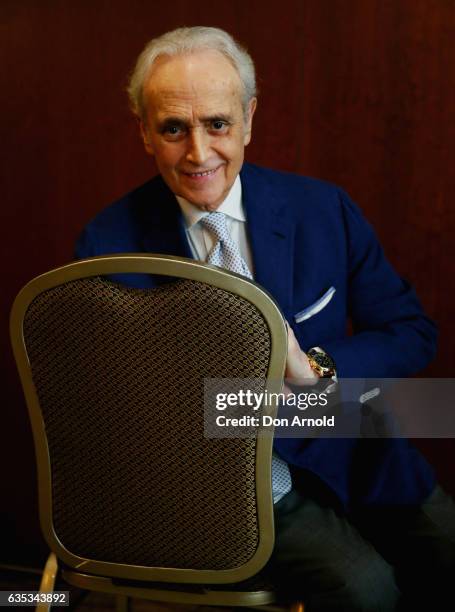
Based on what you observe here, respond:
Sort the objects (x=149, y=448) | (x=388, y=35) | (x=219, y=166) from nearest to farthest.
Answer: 1. (x=149, y=448)
2. (x=219, y=166)
3. (x=388, y=35)

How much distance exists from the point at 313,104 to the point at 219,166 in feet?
2.65

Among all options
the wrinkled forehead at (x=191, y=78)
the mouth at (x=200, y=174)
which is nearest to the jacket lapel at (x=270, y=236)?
the mouth at (x=200, y=174)

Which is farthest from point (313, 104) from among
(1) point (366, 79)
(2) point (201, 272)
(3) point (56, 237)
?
(2) point (201, 272)

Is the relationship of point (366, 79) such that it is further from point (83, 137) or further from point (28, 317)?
point (28, 317)

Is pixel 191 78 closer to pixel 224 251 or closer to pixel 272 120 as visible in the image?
pixel 224 251

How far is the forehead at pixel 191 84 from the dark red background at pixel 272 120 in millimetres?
813

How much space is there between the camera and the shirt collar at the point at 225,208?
5.25 ft

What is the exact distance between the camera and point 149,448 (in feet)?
3.64

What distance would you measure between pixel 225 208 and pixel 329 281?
0.27 metres

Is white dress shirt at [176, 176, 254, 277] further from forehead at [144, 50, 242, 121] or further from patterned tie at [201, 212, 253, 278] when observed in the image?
forehead at [144, 50, 242, 121]

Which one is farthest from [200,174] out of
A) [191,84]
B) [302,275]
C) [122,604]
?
[122,604]

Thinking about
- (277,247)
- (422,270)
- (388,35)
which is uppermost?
(388,35)

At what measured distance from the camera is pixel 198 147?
1.49 metres

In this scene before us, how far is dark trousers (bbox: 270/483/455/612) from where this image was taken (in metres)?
1.24
